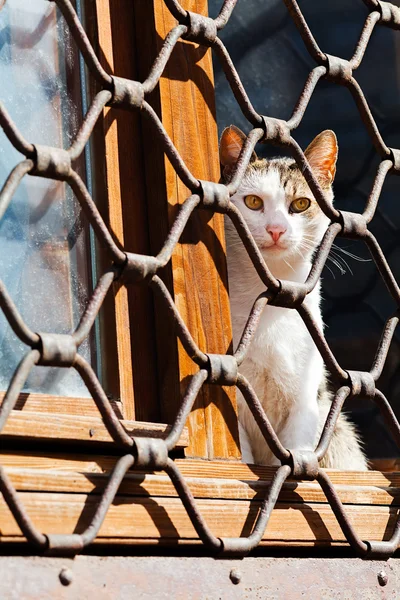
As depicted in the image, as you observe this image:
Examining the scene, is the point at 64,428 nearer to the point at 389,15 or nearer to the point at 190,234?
the point at 190,234

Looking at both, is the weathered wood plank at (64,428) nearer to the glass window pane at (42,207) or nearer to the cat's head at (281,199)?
the glass window pane at (42,207)

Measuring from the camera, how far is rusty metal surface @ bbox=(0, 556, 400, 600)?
1.19 metres

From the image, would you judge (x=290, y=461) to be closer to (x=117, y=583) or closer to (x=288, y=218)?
(x=117, y=583)

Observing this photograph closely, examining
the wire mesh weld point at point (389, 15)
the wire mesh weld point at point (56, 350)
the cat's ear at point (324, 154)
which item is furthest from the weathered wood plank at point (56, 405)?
the cat's ear at point (324, 154)

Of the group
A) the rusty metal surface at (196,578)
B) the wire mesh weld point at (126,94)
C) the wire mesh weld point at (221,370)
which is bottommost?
the rusty metal surface at (196,578)

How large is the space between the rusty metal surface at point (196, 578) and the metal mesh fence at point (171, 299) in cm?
3

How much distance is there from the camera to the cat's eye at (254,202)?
103 inches

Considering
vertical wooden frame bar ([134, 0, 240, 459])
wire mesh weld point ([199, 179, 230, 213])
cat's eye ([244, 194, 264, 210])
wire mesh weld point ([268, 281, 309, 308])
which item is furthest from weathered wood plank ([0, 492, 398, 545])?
cat's eye ([244, 194, 264, 210])

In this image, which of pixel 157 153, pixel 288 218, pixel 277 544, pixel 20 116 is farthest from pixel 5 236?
pixel 288 218

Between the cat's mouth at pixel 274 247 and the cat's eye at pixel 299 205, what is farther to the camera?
the cat's eye at pixel 299 205

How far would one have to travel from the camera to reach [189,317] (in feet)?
5.20

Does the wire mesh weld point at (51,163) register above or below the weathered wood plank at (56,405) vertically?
→ above

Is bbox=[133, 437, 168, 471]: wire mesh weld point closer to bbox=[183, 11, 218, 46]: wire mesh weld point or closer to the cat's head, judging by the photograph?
bbox=[183, 11, 218, 46]: wire mesh weld point

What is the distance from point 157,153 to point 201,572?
2.25 ft
